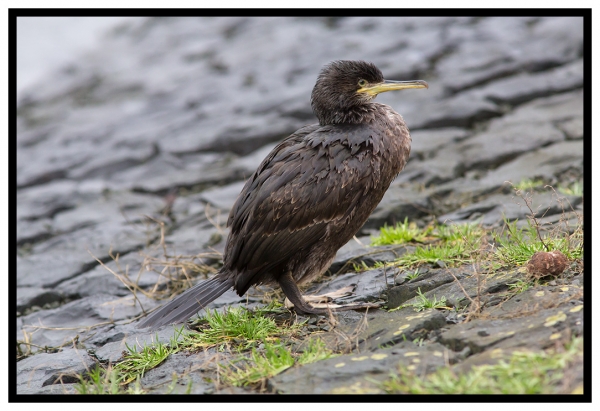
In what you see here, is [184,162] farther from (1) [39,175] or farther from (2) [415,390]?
(2) [415,390]

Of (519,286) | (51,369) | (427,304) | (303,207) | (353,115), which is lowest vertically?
(51,369)

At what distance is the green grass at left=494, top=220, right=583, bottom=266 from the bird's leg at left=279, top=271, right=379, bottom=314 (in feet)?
3.33

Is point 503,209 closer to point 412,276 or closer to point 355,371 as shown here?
point 412,276

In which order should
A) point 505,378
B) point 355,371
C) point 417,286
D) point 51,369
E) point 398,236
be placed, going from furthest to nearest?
point 398,236 < point 417,286 < point 51,369 < point 355,371 < point 505,378

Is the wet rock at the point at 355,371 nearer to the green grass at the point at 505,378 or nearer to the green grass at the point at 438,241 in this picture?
the green grass at the point at 505,378

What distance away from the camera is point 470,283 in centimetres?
457

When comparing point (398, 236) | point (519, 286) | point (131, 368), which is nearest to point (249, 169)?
point (398, 236)

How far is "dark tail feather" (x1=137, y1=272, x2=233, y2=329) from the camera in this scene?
185 inches

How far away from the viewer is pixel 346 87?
5195 mm

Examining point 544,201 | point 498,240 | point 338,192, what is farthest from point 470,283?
point 544,201

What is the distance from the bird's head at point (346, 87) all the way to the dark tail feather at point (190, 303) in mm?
1528

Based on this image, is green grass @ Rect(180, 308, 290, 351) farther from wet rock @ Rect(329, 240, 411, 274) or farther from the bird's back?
wet rock @ Rect(329, 240, 411, 274)

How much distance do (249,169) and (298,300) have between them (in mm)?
3855

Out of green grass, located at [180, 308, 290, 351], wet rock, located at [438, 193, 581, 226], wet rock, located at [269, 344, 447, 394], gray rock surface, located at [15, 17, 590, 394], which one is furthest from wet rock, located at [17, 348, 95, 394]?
wet rock, located at [438, 193, 581, 226]
